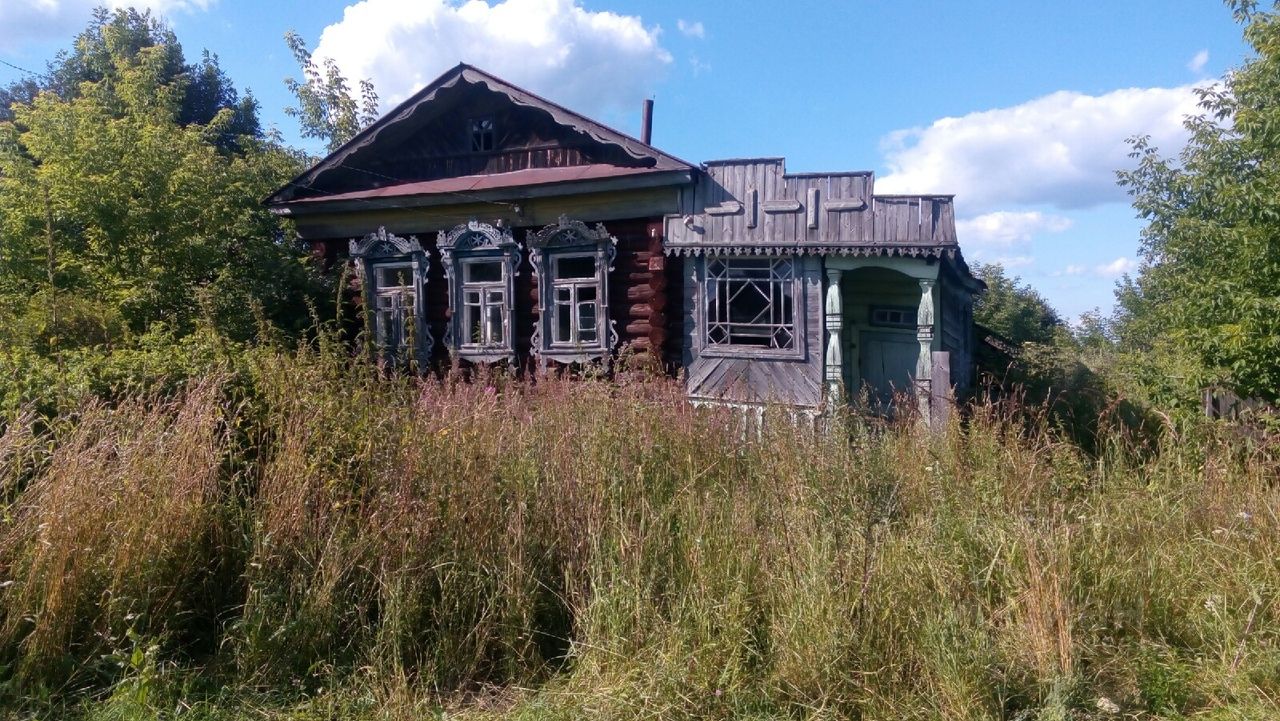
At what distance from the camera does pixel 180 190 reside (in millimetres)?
11164

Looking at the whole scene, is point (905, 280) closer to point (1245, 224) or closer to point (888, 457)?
point (1245, 224)

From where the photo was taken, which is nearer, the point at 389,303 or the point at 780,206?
the point at 780,206

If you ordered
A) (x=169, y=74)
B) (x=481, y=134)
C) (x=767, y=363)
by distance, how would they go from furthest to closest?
(x=169, y=74), (x=481, y=134), (x=767, y=363)

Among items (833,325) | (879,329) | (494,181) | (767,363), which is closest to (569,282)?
(494,181)

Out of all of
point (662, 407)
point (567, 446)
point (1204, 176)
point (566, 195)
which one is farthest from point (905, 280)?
point (567, 446)

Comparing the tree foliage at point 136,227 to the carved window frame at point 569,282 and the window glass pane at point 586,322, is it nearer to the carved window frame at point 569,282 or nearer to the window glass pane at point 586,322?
the carved window frame at point 569,282

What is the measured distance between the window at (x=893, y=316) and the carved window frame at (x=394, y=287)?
6824 millimetres

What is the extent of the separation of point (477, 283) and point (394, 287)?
5.19ft

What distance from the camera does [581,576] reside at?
4035mm

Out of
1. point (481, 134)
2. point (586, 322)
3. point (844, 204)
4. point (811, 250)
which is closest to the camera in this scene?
point (844, 204)

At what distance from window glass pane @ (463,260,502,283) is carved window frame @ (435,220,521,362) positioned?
1.9 inches

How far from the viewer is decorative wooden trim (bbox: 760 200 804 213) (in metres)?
10.1

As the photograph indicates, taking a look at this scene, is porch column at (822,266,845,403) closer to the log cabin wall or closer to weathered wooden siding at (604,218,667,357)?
the log cabin wall

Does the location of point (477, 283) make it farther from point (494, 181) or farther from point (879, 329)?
point (879, 329)
